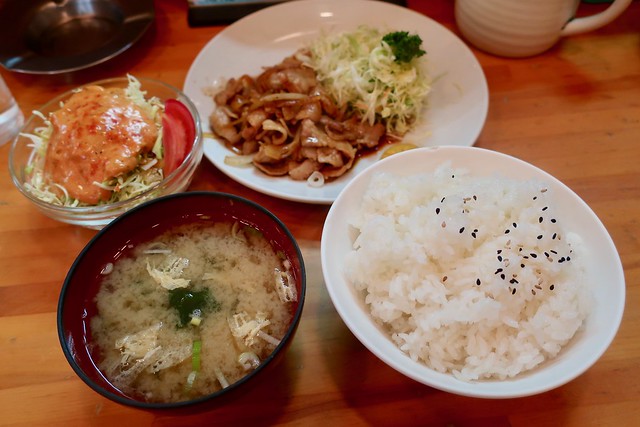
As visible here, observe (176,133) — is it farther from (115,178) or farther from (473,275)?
(473,275)

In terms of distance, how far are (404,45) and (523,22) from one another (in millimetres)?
628

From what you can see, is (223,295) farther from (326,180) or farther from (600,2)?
(600,2)

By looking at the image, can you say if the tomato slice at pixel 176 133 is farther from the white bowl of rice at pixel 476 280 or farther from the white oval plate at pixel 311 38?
the white bowl of rice at pixel 476 280

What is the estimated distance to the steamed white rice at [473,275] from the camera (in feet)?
4.25

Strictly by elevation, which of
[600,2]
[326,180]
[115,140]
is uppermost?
[600,2]

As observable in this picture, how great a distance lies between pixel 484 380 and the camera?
1276mm

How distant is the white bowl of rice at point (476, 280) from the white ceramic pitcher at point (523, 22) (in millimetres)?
1174

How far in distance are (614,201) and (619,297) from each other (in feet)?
2.63

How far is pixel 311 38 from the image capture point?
2689mm

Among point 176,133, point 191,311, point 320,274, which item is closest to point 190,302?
point 191,311

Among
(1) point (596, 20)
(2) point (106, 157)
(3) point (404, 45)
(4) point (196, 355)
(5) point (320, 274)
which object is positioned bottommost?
(5) point (320, 274)

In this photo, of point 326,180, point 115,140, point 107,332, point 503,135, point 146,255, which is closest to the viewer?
point 107,332

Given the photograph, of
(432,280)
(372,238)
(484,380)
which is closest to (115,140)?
(372,238)

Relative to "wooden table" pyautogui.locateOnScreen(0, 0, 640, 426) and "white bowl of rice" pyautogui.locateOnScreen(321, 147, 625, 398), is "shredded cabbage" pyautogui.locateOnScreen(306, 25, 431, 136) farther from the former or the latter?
"white bowl of rice" pyautogui.locateOnScreen(321, 147, 625, 398)
